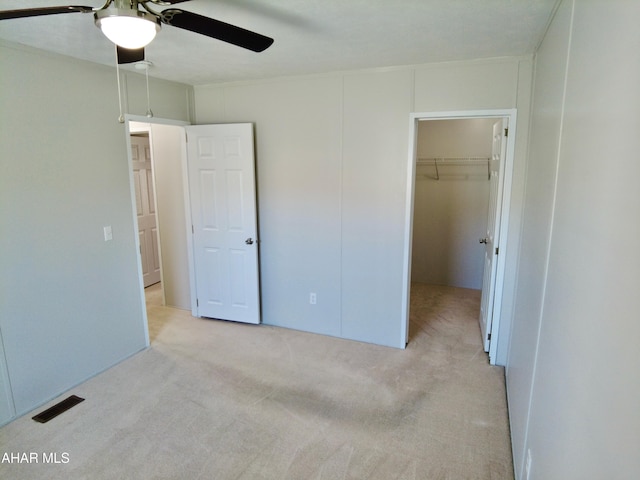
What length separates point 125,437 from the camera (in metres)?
2.42

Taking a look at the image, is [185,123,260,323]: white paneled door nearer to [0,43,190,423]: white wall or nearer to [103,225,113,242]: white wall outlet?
[0,43,190,423]: white wall

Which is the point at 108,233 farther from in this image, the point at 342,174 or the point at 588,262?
the point at 588,262

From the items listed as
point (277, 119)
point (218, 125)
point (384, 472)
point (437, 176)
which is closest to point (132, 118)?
point (218, 125)

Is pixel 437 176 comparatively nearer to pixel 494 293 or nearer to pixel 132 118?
pixel 494 293

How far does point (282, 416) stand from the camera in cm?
261

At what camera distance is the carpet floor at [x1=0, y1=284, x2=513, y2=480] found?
2178 mm

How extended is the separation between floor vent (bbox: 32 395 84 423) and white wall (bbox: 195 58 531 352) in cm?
184

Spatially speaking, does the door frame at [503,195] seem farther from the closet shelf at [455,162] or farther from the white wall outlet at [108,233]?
the white wall outlet at [108,233]

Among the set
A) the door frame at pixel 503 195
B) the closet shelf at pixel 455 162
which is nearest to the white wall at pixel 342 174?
the door frame at pixel 503 195

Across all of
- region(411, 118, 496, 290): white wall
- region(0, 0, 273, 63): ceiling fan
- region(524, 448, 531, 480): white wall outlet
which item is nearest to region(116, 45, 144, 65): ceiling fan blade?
→ region(0, 0, 273, 63): ceiling fan

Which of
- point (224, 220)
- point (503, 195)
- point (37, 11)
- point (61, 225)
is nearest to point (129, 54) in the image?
point (37, 11)

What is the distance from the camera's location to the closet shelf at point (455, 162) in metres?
4.95

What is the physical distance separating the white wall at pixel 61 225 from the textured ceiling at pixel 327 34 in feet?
0.90

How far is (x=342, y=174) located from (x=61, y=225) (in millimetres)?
2253
